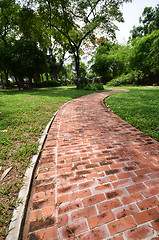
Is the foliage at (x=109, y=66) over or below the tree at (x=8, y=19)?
below

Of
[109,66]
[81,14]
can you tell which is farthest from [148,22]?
[81,14]

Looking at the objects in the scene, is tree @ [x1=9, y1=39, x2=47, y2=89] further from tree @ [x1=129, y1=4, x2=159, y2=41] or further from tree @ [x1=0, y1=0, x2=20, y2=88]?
tree @ [x1=129, y1=4, x2=159, y2=41]

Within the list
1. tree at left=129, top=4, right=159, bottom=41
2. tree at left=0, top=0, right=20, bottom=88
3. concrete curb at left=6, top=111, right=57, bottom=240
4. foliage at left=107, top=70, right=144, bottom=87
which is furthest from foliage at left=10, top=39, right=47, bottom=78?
tree at left=129, top=4, right=159, bottom=41

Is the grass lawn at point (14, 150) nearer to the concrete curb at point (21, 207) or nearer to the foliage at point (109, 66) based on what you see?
the concrete curb at point (21, 207)

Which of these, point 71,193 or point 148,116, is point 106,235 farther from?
point 148,116

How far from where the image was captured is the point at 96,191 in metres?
1.53

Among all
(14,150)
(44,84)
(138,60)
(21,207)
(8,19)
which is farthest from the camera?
(44,84)

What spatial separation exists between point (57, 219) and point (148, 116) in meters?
4.32

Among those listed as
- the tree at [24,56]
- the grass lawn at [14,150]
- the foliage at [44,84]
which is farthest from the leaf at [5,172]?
the foliage at [44,84]

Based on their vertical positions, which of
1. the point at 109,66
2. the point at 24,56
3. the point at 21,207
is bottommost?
the point at 21,207

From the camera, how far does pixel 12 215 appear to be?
1308 millimetres

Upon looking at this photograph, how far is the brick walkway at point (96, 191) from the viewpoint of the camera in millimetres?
1152

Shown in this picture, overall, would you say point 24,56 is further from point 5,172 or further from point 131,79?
point 131,79

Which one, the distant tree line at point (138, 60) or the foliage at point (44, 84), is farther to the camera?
the foliage at point (44, 84)
